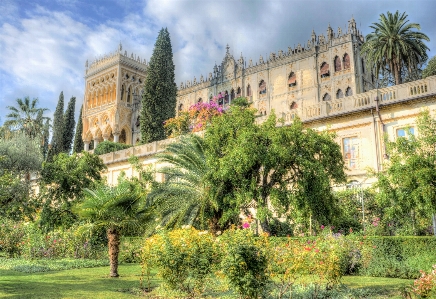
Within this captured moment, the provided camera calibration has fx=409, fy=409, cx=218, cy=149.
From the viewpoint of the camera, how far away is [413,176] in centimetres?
1092

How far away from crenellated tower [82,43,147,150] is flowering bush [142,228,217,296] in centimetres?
4475

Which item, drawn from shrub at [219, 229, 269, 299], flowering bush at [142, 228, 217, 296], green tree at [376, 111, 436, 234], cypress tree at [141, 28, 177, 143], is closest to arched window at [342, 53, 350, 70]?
cypress tree at [141, 28, 177, 143]

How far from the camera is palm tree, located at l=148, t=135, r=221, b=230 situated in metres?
13.9

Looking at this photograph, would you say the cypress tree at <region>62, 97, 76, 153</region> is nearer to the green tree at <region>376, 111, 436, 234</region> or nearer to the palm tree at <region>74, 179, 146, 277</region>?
the palm tree at <region>74, 179, 146, 277</region>

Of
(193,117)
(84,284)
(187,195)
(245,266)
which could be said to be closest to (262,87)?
(193,117)

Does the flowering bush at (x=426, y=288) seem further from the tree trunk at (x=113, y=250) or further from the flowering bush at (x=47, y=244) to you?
the flowering bush at (x=47, y=244)

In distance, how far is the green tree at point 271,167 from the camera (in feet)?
42.2

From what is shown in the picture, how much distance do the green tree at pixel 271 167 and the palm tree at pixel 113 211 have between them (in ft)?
8.81

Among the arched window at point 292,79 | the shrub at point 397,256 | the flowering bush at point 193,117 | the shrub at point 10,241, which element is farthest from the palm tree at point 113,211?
the arched window at point 292,79

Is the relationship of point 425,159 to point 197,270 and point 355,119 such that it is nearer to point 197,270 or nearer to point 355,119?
point 197,270

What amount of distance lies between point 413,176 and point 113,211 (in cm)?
836

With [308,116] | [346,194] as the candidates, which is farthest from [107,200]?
[308,116]

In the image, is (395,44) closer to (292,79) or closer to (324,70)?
(324,70)

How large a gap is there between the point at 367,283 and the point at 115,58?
160 feet
